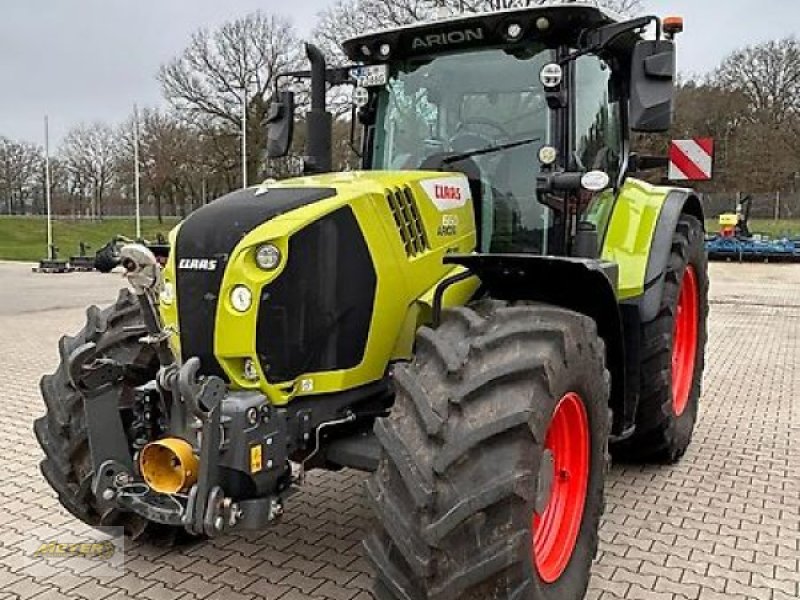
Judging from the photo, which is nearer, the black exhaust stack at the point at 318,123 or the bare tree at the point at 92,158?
the black exhaust stack at the point at 318,123

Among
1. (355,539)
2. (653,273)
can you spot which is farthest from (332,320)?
(653,273)

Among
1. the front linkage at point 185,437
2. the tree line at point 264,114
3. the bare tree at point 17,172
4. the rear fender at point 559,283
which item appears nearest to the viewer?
the front linkage at point 185,437

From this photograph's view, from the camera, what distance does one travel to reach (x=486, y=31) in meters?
3.96

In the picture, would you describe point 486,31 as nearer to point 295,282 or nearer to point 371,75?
point 371,75

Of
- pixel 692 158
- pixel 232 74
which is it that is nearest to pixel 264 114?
pixel 232 74

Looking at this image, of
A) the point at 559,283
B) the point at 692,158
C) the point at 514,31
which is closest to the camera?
the point at 559,283

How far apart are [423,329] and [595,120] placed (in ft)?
6.42

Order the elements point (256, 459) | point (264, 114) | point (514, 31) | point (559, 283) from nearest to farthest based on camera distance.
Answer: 1. point (256, 459)
2. point (559, 283)
3. point (514, 31)
4. point (264, 114)

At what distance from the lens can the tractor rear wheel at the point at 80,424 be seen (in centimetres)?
357

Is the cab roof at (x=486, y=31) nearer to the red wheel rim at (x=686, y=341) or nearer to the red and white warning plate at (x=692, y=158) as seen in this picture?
the red wheel rim at (x=686, y=341)

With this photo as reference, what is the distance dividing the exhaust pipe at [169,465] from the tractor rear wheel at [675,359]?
2.70m

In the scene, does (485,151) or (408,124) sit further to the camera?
(408,124)

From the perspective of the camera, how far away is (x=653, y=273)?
4.52 metres

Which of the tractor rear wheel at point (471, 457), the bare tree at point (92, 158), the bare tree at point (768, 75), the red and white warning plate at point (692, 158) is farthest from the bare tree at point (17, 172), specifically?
the tractor rear wheel at point (471, 457)
